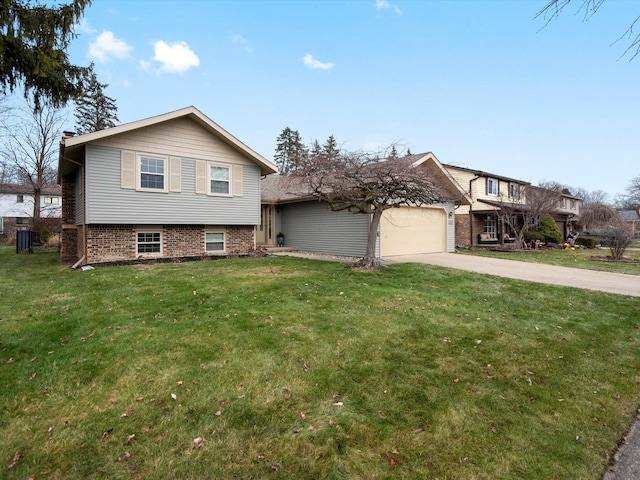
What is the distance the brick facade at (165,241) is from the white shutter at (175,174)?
1.56 meters

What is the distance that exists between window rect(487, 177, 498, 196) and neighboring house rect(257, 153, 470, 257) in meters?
10.0

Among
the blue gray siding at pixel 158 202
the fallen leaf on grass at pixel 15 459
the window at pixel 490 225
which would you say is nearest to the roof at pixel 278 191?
the blue gray siding at pixel 158 202

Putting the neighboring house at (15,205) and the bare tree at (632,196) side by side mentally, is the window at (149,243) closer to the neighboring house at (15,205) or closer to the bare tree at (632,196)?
the neighboring house at (15,205)

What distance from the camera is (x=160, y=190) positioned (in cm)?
1245

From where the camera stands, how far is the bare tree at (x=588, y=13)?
2492mm

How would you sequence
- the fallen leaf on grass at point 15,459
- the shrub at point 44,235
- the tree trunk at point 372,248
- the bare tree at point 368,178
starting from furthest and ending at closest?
1. the shrub at point 44,235
2. the tree trunk at point 372,248
3. the bare tree at point 368,178
4. the fallen leaf on grass at point 15,459

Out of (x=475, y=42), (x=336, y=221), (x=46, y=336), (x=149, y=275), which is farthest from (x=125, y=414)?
(x=336, y=221)

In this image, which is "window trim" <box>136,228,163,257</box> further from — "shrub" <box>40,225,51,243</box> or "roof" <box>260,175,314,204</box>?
"shrub" <box>40,225,51,243</box>

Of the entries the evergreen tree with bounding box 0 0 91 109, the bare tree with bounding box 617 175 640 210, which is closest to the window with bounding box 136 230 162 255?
the evergreen tree with bounding box 0 0 91 109

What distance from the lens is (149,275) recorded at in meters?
9.11

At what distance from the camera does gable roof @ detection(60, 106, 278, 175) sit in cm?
1080

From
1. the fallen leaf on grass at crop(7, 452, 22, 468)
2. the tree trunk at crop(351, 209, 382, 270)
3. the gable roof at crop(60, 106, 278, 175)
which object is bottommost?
the fallen leaf on grass at crop(7, 452, 22, 468)

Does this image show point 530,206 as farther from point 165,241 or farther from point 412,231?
point 165,241

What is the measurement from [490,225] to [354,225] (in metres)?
14.2
